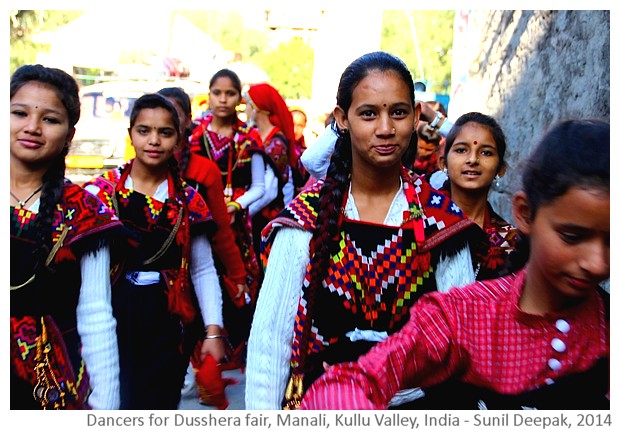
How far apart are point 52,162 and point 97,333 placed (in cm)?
59

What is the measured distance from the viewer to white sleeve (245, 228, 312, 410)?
2.27 meters

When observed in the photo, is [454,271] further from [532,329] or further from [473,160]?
[473,160]

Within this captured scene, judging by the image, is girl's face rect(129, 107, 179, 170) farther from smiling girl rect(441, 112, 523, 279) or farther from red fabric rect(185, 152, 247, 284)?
smiling girl rect(441, 112, 523, 279)

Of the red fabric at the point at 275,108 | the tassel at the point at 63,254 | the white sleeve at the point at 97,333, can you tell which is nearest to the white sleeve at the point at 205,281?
the white sleeve at the point at 97,333

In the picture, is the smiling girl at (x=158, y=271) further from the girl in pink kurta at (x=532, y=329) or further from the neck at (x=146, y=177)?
the girl in pink kurta at (x=532, y=329)

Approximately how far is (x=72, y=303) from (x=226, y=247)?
1.48 metres

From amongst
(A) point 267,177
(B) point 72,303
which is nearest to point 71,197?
(B) point 72,303

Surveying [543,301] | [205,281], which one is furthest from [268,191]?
[543,301]

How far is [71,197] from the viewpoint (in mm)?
2576

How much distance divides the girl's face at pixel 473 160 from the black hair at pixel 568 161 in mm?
1750

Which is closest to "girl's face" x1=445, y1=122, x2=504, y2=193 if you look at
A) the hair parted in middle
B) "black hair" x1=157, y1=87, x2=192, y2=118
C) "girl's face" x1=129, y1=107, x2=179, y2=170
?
the hair parted in middle

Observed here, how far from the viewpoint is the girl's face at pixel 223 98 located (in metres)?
6.22

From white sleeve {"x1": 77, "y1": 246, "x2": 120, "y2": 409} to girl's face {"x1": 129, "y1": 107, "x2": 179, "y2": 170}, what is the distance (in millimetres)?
1183
